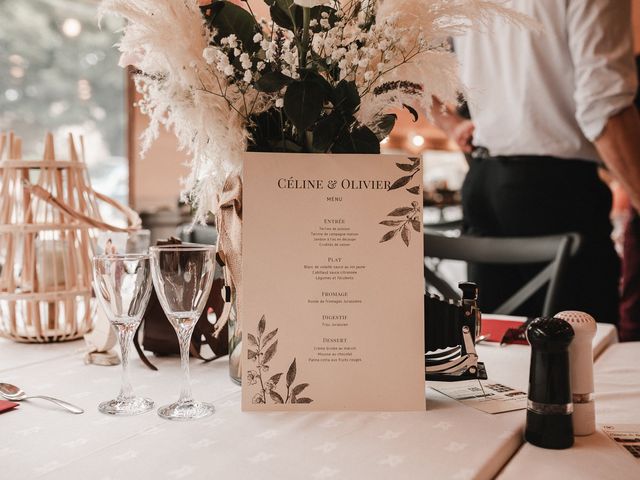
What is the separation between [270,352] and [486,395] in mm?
302

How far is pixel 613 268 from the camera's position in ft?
6.08

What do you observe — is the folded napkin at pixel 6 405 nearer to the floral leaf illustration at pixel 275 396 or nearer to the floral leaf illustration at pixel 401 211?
the floral leaf illustration at pixel 275 396

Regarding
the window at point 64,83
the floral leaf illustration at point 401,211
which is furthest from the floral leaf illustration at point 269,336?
the window at point 64,83

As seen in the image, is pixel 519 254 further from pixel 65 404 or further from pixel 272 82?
pixel 65 404

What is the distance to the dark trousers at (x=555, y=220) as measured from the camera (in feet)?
5.84

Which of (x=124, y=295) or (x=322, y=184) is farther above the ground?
(x=322, y=184)

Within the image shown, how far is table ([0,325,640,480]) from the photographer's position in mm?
590

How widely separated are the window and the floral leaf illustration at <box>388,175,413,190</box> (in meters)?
3.68

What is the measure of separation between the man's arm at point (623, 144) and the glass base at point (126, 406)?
56.0 inches

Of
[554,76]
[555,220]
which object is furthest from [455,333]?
[554,76]

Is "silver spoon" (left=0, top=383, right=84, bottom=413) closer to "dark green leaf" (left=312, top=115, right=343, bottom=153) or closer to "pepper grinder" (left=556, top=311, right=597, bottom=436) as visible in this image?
"dark green leaf" (left=312, top=115, right=343, bottom=153)

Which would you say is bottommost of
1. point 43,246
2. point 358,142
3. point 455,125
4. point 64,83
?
point 43,246

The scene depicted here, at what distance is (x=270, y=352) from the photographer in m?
0.77

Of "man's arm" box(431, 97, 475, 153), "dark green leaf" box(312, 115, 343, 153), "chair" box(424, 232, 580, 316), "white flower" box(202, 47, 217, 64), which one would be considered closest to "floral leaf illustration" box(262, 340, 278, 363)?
"dark green leaf" box(312, 115, 343, 153)
